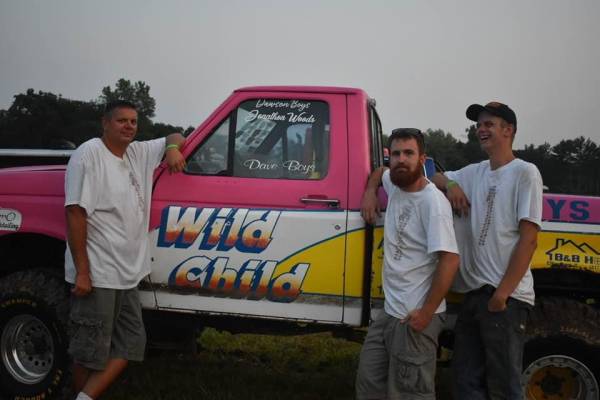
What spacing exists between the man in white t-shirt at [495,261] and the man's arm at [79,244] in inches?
80.9

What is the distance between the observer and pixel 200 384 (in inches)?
160

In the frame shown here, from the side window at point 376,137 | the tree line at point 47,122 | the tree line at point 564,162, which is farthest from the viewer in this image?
the tree line at point 47,122

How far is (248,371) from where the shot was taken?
4508 millimetres

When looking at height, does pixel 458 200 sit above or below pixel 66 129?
below

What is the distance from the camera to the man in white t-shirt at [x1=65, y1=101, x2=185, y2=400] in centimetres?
308

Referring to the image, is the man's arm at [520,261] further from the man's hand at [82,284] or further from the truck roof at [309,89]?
the man's hand at [82,284]

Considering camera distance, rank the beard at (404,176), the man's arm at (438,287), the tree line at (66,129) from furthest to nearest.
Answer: the tree line at (66,129) < the beard at (404,176) < the man's arm at (438,287)

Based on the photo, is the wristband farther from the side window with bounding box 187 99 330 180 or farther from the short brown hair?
the side window with bounding box 187 99 330 180

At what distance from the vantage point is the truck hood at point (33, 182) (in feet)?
11.7

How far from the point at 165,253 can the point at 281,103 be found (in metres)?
1.17

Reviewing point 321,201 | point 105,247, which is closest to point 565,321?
point 321,201

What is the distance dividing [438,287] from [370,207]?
0.63 m

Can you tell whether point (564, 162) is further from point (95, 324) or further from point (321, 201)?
point (95, 324)

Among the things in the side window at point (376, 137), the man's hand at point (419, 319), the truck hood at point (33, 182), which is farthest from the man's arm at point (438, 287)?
the truck hood at point (33, 182)
